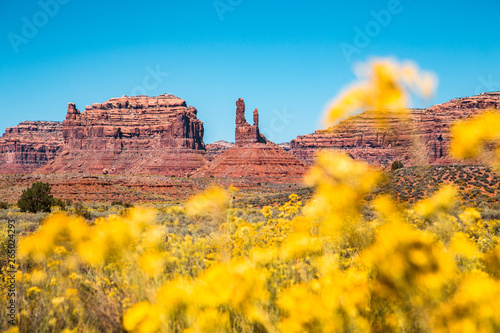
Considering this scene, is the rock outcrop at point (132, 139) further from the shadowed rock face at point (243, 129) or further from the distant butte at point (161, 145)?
the shadowed rock face at point (243, 129)

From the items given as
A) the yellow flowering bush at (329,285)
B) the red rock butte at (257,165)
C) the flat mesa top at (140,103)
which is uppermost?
the flat mesa top at (140,103)

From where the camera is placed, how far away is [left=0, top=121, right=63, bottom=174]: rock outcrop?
15825cm

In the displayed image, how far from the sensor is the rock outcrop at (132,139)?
117875 millimetres

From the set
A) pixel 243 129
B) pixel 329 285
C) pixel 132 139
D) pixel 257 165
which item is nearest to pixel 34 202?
pixel 329 285

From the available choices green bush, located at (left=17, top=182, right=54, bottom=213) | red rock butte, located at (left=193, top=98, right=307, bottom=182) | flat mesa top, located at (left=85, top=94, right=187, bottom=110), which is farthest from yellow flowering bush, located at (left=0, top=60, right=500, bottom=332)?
flat mesa top, located at (left=85, top=94, right=187, bottom=110)

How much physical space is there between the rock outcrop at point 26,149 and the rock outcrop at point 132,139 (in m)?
30.9

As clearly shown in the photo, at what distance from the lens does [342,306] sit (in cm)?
236

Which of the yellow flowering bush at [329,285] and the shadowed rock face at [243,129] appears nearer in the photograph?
the yellow flowering bush at [329,285]

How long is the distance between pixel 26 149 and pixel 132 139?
61.1 metres

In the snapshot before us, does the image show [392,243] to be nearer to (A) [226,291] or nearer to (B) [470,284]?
(B) [470,284]

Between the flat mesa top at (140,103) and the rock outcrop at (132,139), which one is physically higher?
the flat mesa top at (140,103)

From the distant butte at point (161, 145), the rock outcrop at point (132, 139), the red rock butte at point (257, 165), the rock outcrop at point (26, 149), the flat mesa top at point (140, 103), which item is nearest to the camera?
the red rock butte at point (257, 165)

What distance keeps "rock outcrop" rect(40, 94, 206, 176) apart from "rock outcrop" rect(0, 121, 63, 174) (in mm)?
30894

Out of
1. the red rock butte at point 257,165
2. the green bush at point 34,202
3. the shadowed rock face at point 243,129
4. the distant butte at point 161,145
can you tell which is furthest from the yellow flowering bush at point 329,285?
the shadowed rock face at point 243,129
